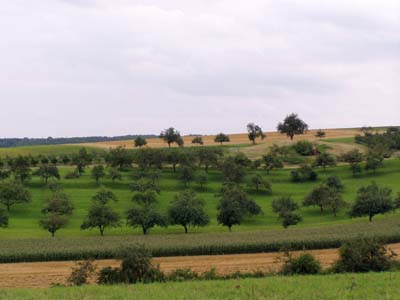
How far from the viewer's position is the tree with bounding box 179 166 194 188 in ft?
322

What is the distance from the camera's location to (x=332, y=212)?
7762 centimetres

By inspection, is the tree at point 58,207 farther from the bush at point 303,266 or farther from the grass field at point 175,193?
the bush at point 303,266

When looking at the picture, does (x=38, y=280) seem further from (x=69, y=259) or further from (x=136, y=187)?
(x=136, y=187)

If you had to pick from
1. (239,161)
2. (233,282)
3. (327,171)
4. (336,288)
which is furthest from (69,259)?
(327,171)

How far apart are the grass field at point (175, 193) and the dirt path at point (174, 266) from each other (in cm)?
2347

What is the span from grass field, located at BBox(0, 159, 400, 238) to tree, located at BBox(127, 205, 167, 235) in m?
2.47

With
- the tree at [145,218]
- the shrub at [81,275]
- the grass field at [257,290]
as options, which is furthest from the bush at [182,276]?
the tree at [145,218]

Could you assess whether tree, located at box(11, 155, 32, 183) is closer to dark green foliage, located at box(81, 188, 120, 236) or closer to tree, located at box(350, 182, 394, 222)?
dark green foliage, located at box(81, 188, 120, 236)

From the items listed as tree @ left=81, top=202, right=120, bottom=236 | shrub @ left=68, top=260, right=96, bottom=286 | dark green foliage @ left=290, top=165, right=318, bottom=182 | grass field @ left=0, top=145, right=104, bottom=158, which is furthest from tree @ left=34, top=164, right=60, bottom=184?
shrub @ left=68, top=260, right=96, bottom=286

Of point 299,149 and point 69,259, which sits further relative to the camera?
point 299,149

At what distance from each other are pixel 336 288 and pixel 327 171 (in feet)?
298

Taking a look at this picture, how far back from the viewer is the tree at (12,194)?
7674cm

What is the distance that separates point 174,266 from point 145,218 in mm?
26231

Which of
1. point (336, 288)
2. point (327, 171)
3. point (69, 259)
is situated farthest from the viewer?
point (327, 171)
